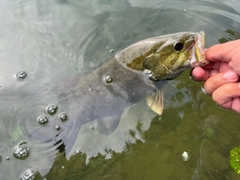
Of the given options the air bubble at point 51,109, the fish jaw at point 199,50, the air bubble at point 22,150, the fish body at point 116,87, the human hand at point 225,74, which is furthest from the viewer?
the air bubble at point 51,109

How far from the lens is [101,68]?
9.34 ft

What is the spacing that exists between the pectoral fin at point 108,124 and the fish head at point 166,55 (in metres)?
0.56

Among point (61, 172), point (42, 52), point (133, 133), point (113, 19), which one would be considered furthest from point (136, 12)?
point (61, 172)

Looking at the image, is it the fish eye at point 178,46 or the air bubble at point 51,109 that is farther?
the air bubble at point 51,109

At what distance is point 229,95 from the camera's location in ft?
7.46

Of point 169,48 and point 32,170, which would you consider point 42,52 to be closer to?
point 32,170

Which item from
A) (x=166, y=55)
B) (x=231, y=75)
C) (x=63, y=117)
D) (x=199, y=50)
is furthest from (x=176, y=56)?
(x=63, y=117)

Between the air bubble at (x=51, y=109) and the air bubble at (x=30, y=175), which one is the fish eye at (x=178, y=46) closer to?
the air bubble at (x=51, y=109)

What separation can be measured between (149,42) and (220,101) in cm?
79

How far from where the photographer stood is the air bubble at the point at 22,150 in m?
2.81

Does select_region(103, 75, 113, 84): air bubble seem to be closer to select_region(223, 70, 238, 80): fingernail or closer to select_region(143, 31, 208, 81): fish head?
select_region(143, 31, 208, 81): fish head

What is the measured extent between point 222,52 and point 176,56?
408 mm

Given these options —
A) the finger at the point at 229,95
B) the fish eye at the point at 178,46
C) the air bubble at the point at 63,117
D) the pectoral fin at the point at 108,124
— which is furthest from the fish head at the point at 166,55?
the air bubble at the point at 63,117

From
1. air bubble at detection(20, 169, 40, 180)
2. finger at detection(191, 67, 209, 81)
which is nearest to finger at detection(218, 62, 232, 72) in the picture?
finger at detection(191, 67, 209, 81)
